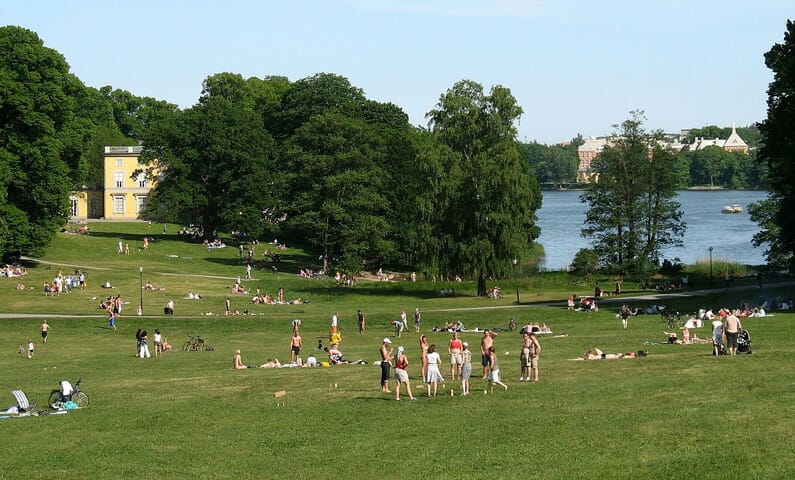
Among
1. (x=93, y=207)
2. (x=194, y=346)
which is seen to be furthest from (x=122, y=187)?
(x=194, y=346)

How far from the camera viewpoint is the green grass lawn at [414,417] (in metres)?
22.9

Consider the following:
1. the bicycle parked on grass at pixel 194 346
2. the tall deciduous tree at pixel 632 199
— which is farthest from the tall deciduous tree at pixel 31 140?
the tall deciduous tree at pixel 632 199

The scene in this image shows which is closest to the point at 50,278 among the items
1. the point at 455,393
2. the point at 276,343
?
the point at 276,343

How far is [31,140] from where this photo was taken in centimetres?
7912

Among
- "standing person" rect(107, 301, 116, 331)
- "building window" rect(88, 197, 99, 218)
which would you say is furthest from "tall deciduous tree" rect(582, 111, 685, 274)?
"building window" rect(88, 197, 99, 218)

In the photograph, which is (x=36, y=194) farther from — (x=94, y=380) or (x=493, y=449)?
(x=493, y=449)

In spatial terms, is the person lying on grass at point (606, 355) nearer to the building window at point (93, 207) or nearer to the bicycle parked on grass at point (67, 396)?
the bicycle parked on grass at point (67, 396)

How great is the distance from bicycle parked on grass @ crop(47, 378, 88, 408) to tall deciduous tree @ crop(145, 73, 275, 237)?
2709 inches

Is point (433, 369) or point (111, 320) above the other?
point (433, 369)

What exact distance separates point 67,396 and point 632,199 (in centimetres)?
5908

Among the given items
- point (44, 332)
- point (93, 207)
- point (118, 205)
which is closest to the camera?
point (44, 332)

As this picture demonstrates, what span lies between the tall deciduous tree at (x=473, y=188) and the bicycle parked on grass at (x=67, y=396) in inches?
1577

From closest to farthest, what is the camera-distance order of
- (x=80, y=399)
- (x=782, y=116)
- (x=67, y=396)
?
(x=67, y=396)
(x=80, y=399)
(x=782, y=116)

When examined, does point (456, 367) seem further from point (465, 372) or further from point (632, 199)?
point (632, 199)
